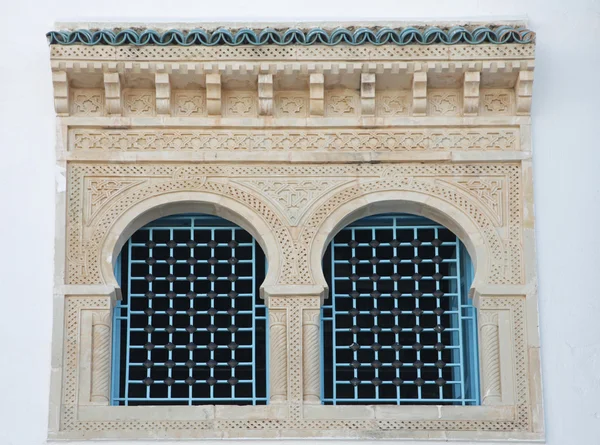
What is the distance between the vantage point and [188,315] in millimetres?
14844

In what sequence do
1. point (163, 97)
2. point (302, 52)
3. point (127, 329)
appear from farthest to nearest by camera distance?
1. point (163, 97)
2. point (302, 52)
3. point (127, 329)

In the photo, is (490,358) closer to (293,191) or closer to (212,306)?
(293,191)

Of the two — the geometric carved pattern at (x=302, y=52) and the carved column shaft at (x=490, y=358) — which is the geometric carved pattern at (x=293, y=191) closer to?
the geometric carved pattern at (x=302, y=52)

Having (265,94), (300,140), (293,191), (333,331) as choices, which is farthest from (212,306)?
(265,94)

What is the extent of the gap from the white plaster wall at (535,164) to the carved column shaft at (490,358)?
33 cm

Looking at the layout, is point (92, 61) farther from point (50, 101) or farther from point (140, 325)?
point (140, 325)

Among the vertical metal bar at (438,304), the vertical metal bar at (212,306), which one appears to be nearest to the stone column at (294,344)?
the vertical metal bar at (212,306)

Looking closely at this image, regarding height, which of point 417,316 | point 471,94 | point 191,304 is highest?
point 471,94

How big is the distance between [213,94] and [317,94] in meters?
0.75

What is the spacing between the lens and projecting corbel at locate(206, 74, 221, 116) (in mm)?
14953

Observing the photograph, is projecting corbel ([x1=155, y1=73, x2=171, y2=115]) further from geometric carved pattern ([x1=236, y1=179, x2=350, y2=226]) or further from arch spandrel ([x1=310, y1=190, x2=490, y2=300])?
arch spandrel ([x1=310, y1=190, x2=490, y2=300])

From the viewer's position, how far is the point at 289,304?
1449cm

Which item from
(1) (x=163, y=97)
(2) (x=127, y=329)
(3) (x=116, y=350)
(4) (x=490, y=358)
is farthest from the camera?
(1) (x=163, y=97)

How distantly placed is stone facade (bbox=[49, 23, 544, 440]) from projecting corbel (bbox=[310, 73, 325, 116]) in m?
0.01
